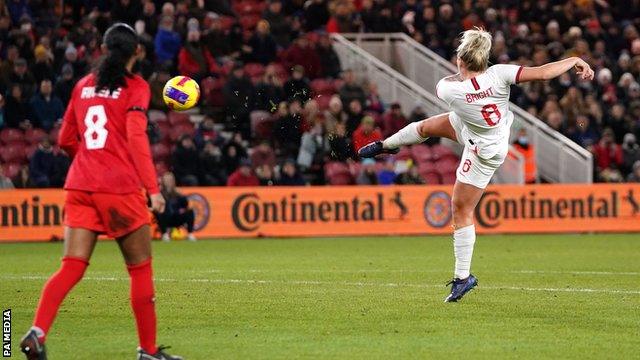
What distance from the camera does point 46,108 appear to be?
23422 mm

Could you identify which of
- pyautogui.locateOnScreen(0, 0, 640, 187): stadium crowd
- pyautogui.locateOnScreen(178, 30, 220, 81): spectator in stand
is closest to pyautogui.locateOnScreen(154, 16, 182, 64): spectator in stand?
pyautogui.locateOnScreen(0, 0, 640, 187): stadium crowd

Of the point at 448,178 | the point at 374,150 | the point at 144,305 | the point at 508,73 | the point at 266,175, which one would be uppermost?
the point at 508,73

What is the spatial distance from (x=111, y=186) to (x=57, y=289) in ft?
2.44

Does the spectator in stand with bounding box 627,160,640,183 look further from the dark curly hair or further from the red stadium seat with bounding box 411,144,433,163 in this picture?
the dark curly hair

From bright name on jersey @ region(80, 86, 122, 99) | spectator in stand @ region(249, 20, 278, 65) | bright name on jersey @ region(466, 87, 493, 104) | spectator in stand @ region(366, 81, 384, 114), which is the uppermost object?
spectator in stand @ region(249, 20, 278, 65)

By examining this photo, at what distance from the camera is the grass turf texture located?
8594mm

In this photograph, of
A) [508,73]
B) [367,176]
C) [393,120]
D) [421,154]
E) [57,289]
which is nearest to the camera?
[57,289]

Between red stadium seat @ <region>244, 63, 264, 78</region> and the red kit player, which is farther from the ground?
red stadium seat @ <region>244, 63, 264, 78</region>

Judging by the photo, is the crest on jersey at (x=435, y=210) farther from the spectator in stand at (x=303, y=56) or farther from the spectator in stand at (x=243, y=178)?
the spectator in stand at (x=303, y=56)

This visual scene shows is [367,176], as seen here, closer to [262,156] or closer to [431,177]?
[431,177]

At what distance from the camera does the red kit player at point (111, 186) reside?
7.73 metres

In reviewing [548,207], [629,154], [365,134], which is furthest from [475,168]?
[629,154]

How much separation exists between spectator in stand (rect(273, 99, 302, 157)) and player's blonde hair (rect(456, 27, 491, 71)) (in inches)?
506

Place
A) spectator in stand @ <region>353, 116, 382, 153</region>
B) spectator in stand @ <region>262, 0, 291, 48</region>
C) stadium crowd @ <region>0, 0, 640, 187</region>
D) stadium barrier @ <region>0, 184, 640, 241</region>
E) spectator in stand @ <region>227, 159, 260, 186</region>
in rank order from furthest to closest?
spectator in stand @ <region>262, 0, 291, 48</region> < stadium crowd @ <region>0, 0, 640, 187</region> < spectator in stand @ <region>227, 159, 260, 186</region> < spectator in stand @ <region>353, 116, 382, 153</region> < stadium barrier @ <region>0, 184, 640, 241</region>
